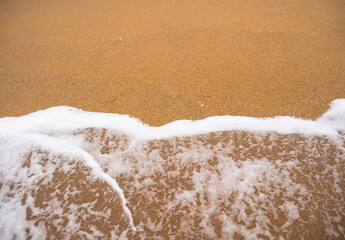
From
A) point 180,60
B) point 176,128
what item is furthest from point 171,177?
point 180,60

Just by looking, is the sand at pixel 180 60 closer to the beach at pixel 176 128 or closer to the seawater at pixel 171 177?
the beach at pixel 176 128

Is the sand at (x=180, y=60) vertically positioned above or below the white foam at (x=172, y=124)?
above

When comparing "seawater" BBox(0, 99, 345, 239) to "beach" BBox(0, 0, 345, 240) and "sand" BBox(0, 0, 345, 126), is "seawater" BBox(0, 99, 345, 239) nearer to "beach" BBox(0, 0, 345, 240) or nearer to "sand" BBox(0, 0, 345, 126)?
"beach" BBox(0, 0, 345, 240)

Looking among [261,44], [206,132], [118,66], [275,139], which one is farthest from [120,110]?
[261,44]

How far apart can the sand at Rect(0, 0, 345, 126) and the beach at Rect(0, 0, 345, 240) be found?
1 centimetres

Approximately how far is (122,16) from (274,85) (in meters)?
2.15

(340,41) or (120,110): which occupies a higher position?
(340,41)

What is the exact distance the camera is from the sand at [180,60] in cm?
175

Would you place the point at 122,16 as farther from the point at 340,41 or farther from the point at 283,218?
the point at 283,218

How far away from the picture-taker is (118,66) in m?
2.08

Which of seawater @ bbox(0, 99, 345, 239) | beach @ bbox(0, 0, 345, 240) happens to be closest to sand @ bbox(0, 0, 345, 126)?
beach @ bbox(0, 0, 345, 240)

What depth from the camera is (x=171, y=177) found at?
1.34 meters

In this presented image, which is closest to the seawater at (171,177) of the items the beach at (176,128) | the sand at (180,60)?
the beach at (176,128)

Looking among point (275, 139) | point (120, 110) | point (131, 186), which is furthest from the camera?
point (120, 110)
